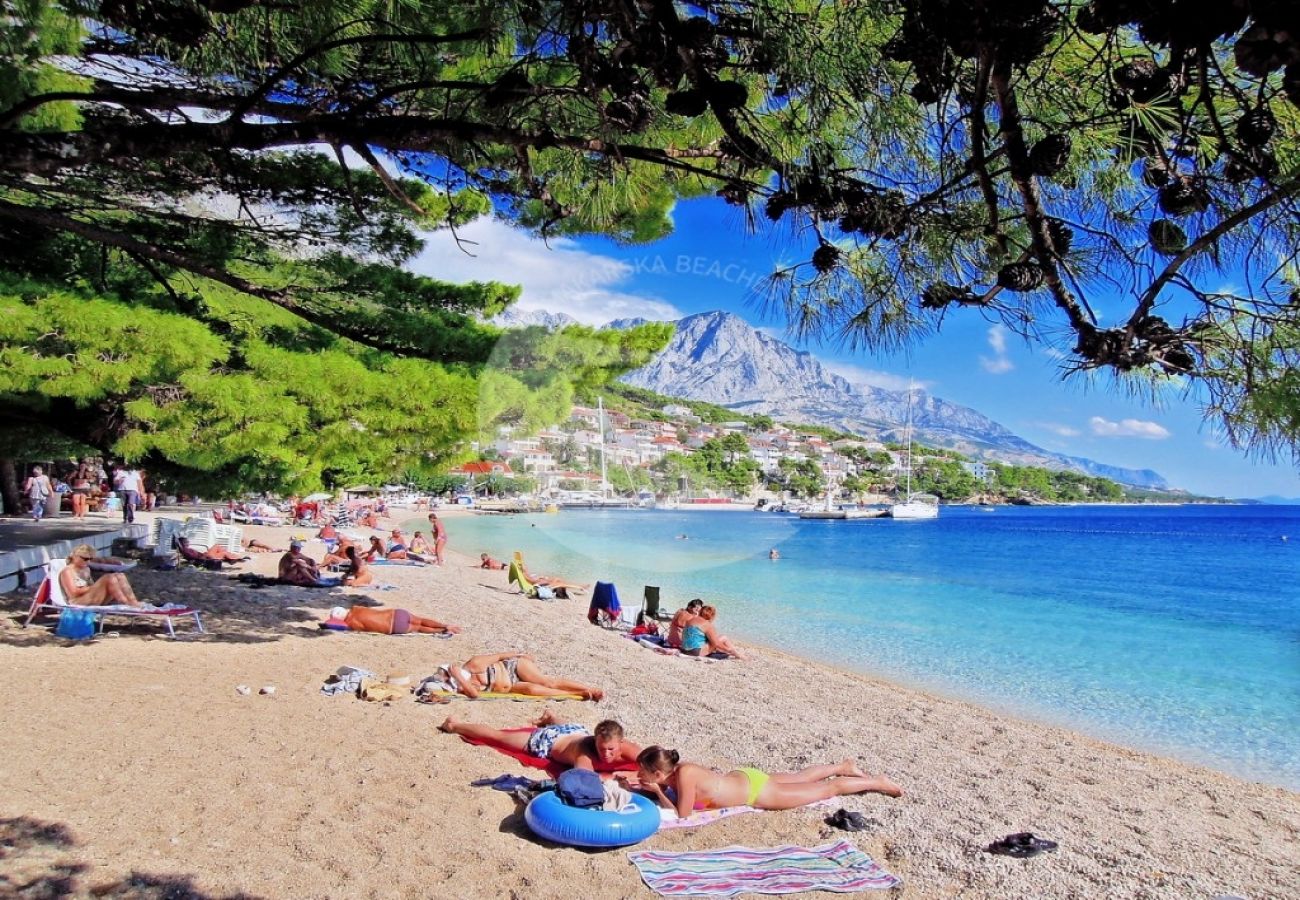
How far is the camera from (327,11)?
2.75 meters

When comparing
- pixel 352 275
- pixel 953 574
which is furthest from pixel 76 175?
pixel 953 574

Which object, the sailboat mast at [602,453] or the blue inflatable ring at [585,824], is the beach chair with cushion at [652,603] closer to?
the sailboat mast at [602,453]

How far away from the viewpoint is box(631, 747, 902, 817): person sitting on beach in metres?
4.02

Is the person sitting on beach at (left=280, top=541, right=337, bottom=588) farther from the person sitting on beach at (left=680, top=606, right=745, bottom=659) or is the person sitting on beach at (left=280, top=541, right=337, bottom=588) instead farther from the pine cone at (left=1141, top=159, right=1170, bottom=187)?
the pine cone at (left=1141, top=159, right=1170, bottom=187)

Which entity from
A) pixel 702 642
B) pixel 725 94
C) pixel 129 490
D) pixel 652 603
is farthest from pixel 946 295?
pixel 129 490

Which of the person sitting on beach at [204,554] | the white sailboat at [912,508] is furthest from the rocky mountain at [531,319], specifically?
the white sailboat at [912,508]

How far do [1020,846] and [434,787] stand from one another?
2.93 m

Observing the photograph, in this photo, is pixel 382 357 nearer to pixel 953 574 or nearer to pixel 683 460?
pixel 683 460

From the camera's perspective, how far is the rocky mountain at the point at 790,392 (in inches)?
314

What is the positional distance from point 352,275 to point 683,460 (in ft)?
47.0

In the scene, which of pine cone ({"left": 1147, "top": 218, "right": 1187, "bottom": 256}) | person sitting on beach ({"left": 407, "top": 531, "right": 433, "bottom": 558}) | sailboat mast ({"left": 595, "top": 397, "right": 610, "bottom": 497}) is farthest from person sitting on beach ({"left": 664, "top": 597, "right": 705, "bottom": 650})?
person sitting on beach ({"left": 407, "top": 531, "right": 433, "bottom": 558})

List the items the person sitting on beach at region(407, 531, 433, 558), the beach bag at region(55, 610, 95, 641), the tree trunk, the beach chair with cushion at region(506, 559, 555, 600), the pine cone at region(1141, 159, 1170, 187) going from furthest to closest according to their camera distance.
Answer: the person sitting on beach at region(407, 531, 433, 558) → the tree trunk → the beach chair with cushion at region(506, 559, 555, 600) → the beach bag at region(55, 610, 95, 641) → the pine cone at region(1141, 159, 1170, 187)

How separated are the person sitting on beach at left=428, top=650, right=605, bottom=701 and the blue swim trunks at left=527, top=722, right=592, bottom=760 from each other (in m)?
1.36

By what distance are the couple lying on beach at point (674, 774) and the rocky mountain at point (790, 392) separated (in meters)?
2.14
